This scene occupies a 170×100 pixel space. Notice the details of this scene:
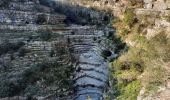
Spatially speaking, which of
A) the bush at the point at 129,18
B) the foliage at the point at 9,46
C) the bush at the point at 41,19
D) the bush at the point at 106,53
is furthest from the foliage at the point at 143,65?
the bush at the point at 41,19

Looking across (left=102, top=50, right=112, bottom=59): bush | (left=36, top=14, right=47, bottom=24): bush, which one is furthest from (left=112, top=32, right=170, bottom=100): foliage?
(left=36, top=14, right=47, bottom=24): bush

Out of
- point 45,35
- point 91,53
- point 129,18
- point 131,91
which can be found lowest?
point 91,53

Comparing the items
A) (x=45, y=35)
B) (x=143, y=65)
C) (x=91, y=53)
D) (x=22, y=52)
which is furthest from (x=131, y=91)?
(x=45, y=35)

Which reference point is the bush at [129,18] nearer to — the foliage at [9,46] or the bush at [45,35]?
the bush at [45,35]

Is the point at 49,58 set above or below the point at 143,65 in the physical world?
below

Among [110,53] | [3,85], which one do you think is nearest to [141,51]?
[110,53]

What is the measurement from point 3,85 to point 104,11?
36.6 feet

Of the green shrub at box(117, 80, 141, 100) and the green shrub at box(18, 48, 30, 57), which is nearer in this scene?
the green shrub at box(117, 80, 141, 100)

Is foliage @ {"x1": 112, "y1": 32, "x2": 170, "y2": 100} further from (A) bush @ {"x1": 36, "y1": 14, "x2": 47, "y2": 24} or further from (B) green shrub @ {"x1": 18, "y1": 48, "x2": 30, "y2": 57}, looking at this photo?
(A) bush @ {"x1": 36, "y1": 14, "x2": 47, "y2": 24}

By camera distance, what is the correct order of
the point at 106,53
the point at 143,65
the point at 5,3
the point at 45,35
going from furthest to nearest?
1. the point at 5,3
2. the point at 45,35
3. the point at 106,53
4. the point at 143,65

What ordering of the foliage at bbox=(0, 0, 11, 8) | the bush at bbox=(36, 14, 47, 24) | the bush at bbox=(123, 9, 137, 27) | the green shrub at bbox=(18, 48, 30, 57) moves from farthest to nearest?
the foliage at bbox=(0, 0, 11, 8)
the bush at bbox=(36, 14, 47, 24)
the bush at bbox=(123, 9, 137, 27)
the green shrub at bbox=(18, 48, 30, 57)

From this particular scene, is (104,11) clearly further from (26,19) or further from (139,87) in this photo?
(139,87)

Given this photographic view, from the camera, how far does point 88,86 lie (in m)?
21.8

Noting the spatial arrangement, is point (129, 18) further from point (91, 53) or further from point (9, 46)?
point (9, 46)
